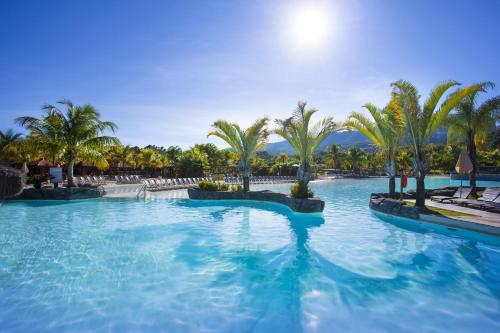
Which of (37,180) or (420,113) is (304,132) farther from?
(37,180)

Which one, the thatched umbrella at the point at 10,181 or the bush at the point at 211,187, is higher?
the thatched umbrella at the point at 10,181

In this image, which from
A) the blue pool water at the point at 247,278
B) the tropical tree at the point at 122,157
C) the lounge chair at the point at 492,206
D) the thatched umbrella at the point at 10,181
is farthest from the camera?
the tropical tree at the point at 122,157

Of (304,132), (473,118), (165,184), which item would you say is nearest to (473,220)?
(304,132)

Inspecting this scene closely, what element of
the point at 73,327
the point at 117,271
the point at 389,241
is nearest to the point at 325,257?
the point at 389,241

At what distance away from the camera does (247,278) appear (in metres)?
5.25

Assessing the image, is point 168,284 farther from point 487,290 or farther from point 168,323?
point 487,290

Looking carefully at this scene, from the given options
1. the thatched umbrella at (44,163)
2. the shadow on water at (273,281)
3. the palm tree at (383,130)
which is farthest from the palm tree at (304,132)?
the thatched umbrella at (44,163)

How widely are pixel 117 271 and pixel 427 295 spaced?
5.56m

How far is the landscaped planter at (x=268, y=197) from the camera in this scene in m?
11.9

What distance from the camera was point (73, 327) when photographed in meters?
3.69

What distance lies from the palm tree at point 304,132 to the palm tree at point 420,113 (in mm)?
3146

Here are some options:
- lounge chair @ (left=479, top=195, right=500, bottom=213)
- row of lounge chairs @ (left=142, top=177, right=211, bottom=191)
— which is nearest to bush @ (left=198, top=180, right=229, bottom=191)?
row of lounge chairs @ (left=142, top=177, right=211, bottom=191)

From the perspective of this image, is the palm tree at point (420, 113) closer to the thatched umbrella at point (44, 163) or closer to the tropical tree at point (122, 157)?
the thatched umbrella at point (44, 163)

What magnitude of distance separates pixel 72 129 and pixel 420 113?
→ 18.0m
